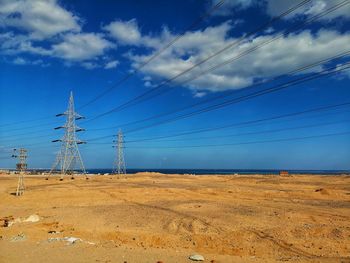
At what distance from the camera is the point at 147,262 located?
11984 mm

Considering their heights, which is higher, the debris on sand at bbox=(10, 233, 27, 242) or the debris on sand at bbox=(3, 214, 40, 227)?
the debris on sand at bbox=(3, 214, 40, 227)

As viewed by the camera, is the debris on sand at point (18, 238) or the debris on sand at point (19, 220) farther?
the debris on sand at point (19, 220)

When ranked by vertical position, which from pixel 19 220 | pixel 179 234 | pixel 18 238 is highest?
pixel 19 220

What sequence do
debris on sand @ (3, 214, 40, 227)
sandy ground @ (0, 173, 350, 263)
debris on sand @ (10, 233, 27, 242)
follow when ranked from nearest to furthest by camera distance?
sandy ground @ (0, 173, 350, 263), debris on sand @ (10, 233, 27, 242), debris on sand @ (3, 214, 40, 227)

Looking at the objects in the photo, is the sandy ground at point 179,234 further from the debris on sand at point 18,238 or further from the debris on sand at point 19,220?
the debris on sand at point 19,220

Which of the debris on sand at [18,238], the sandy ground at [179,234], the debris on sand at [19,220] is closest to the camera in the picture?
the sandy ground at [179,234]

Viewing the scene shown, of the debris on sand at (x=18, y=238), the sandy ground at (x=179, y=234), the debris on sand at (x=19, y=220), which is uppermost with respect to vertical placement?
the debris on sand at (x=19, y=220)

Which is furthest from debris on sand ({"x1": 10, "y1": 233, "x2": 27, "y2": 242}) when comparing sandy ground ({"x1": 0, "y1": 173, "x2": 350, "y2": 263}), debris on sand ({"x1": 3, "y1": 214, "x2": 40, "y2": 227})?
debris on sand ({"x1": 3, "y1": 214, "x2": 40, "y2": 227})

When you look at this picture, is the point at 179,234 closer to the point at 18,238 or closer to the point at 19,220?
the point at 18,238

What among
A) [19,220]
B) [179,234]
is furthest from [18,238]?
[179,234]

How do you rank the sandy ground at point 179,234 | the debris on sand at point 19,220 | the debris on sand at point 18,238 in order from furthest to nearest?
the debris on sand at point 19,220 < the debris on sand at point 18,238 < the sandy ground at point 179,234

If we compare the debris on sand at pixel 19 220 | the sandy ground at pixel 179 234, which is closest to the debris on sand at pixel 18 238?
the sandy ground at pixel 179 234

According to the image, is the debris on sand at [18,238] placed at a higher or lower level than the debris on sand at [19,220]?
lower

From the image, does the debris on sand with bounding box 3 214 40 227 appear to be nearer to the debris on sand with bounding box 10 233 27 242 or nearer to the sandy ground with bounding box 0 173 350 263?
the sandy ground with bounding box 0 173 350 263
